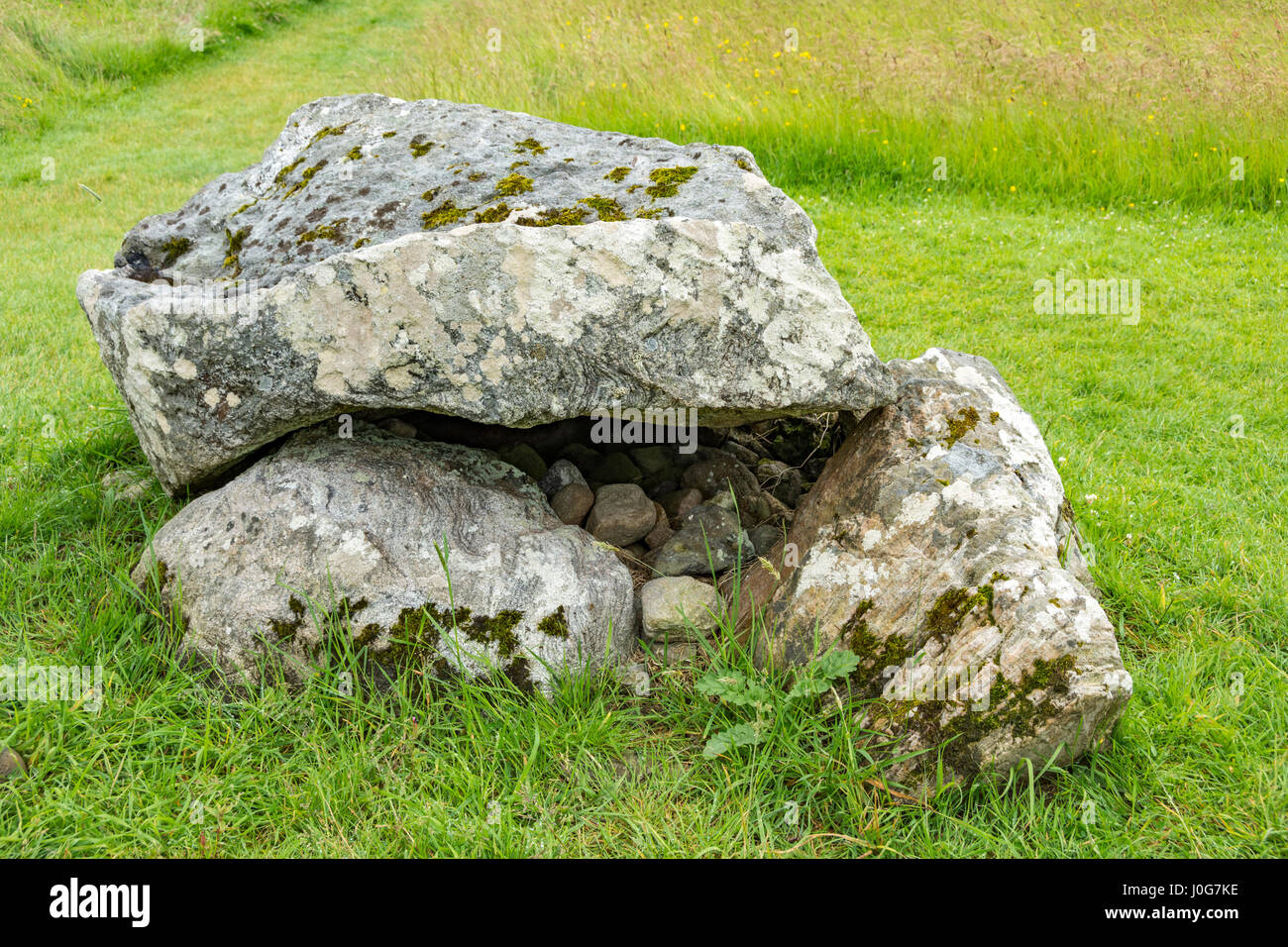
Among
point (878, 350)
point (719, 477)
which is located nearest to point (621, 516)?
point (719, 477)

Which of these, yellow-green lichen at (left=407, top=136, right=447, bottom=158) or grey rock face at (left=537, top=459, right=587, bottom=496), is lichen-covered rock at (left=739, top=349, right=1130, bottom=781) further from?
yellow-green lichen at (left=407, top=136, right=447, bottom=158)

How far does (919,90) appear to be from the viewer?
33.8ft

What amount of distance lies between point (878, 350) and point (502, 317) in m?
4.07

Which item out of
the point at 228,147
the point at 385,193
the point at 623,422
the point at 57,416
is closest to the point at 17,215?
the point at 228,147

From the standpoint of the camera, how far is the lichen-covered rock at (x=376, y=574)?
3.43m

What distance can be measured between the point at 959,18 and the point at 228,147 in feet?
32.4

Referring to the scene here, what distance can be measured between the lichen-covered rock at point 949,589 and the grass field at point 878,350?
239 millimetres

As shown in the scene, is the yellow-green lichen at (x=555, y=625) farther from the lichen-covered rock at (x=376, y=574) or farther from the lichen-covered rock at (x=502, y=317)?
the lichen-covered rock at (x=502, y=317)

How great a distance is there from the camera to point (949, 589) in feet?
10.9

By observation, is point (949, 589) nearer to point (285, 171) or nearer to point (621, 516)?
point (621, 516)

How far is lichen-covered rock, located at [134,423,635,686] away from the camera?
343 centimetres

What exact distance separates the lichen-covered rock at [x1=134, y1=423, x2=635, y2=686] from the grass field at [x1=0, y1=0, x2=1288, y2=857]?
0.58 feet

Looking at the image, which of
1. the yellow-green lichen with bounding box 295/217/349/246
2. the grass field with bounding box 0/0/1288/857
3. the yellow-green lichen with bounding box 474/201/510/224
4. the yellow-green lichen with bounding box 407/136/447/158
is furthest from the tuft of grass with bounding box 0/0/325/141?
the yellow-green lichen with bounding box 474/201/510/224

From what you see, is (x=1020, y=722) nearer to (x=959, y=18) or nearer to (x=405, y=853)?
(x=405, y=853)
